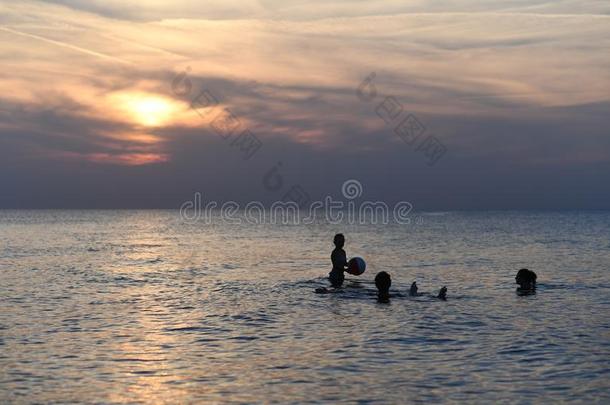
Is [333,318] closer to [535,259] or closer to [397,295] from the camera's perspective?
[397,295]

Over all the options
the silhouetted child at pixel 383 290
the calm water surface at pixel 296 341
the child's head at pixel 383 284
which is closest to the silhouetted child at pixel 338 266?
the calm water surface at pixel 296 341

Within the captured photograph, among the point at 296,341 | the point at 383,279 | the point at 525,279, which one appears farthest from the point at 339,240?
the point at 296,341

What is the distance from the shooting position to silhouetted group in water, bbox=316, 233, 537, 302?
32.1 metres

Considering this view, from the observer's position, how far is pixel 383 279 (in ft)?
106

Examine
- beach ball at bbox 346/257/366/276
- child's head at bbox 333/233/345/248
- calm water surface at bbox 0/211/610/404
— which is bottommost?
calm water surface at bbox 0/211/610/404

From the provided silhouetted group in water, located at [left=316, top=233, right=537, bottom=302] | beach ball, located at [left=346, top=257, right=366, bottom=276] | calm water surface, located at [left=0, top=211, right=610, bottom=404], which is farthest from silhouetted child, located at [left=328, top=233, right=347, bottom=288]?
calm water surface, located at [left=0, top=211, right=610, bottom=404]

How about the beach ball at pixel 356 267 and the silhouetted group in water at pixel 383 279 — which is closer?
the silhouetted group in water at pixel 383 279

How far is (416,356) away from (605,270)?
35.3 m

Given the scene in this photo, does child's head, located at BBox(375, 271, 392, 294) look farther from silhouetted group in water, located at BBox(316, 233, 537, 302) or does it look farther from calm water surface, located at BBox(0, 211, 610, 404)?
calm water surface, located at BBox(0, 211, 610, 404)

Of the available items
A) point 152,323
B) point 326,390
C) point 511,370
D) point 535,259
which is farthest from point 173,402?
point 535,259

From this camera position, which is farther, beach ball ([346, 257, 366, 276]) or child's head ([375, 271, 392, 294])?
beach ball ([346, 257, 366, 276])

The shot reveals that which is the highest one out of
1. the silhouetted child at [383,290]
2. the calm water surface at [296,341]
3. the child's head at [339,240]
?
the child's head at [339,240]

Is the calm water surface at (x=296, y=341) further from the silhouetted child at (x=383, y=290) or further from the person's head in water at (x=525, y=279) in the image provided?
the person's head in water at (x=525, y=279)

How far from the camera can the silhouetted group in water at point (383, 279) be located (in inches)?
1265
